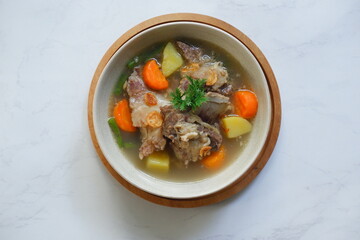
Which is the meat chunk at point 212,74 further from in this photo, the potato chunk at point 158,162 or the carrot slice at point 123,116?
the potato chunk at point 158,162

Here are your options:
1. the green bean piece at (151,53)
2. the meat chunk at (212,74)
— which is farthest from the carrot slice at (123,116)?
the meat chunk at (212,74)

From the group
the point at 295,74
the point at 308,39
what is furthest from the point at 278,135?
the point at 308,39

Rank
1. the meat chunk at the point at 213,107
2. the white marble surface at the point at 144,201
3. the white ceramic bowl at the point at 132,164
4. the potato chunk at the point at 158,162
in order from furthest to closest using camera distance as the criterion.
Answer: the white marble surface at the point at 144,201 < the potato chunk at the point at 158,162 < the meat chunk at the point at 213,107 < the white ceramic bowl at the point at 132,164

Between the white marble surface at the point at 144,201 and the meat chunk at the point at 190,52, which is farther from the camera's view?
the white marble surface at the point at 144,201

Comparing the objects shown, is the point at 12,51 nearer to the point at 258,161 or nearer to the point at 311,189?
the point at 258,161

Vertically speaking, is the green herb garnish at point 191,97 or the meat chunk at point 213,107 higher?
the green herb garnish at point 191,97

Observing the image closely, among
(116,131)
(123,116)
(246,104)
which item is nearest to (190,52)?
(246,104)
